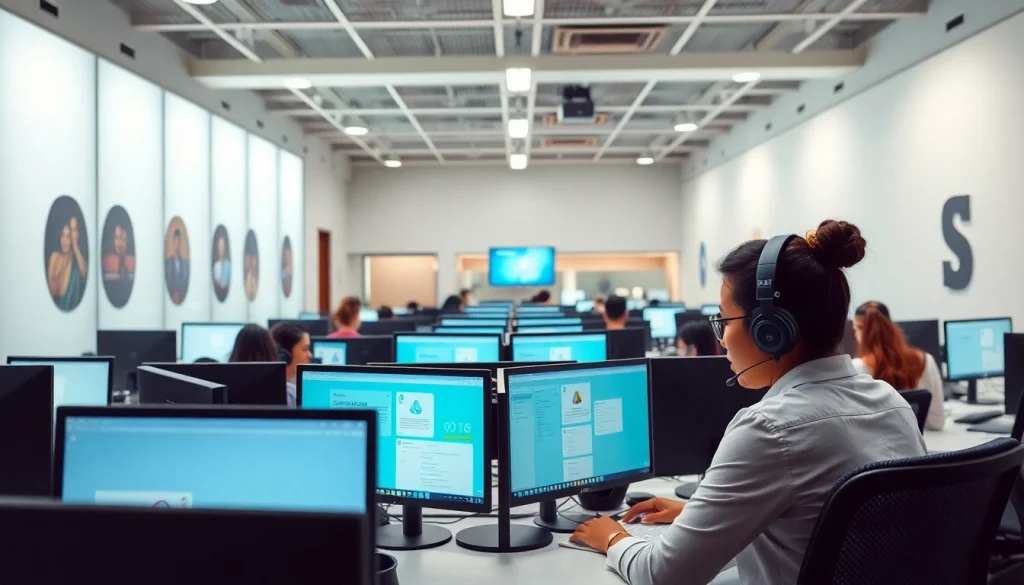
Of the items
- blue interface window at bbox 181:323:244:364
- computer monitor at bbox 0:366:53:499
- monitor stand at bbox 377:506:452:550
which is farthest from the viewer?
blue interface window at bbox 181:323:244:364

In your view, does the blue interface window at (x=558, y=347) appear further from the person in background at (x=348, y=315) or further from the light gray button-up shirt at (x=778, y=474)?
the light gray button-up shirt at (x=778, y=474)

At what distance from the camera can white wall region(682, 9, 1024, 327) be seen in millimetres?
6020

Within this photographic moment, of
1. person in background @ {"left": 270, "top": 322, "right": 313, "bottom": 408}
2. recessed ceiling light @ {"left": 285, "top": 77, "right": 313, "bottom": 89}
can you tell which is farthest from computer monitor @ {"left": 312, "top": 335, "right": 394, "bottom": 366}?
recessed ceiling light @ {"left": 285, "top": 77, "right": 313, "bottom": 89}

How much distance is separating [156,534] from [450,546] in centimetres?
162

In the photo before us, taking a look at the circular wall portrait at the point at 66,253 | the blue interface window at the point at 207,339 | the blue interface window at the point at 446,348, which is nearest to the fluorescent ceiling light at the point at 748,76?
the blue interface window at the point at 446,348

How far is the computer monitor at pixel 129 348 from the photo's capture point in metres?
Result: 5.51

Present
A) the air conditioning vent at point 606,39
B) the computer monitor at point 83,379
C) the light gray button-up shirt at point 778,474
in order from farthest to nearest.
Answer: the air conditioning vent at point 606,39 → the computer monitor at point 83,379 → the light gray button-up shirt at point 778,474

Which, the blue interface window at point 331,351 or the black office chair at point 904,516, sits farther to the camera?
the blue interface window at point 331,351

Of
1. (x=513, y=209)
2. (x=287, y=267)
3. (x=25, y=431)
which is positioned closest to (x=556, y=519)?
(x=25, y=431)

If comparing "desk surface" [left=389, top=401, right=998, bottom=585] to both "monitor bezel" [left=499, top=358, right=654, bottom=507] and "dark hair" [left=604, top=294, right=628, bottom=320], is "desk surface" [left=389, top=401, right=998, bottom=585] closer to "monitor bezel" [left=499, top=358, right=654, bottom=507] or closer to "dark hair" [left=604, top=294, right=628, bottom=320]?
"monitor bezel" [left=499, top=358, right=654, bottom=507]

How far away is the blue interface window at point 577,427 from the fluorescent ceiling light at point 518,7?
4.48m

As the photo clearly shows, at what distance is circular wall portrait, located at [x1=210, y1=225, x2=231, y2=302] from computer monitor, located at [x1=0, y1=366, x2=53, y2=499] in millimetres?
7491

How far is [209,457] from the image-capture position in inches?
52.4

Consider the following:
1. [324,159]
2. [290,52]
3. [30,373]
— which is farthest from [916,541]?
[324,159]
